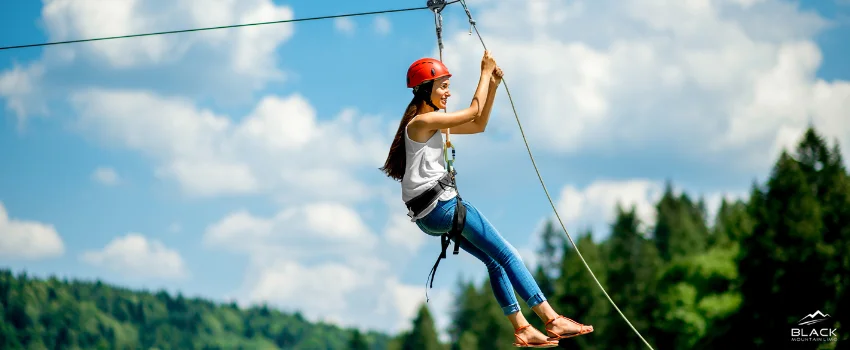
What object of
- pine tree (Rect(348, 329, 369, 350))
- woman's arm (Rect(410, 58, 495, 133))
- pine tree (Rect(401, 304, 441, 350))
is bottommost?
woman's arm (Rect(410, 58, 495, 133))

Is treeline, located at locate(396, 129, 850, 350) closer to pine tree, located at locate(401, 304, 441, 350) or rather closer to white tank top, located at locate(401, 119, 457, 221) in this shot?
pine tree, located at locate(401, 304, 441, 350)

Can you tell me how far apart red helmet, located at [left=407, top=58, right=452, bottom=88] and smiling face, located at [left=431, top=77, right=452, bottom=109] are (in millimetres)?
70

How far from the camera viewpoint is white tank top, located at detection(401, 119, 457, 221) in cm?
1019

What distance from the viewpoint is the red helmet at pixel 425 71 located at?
33.7 ft

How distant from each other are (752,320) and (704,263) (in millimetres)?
12683

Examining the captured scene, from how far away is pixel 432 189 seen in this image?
10.2m

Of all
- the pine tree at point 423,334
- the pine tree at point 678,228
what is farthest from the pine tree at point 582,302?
the pine tree at point 423,334

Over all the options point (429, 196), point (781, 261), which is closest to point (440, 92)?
point (429, 196)

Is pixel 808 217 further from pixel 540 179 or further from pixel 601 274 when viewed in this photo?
pixel 540 179

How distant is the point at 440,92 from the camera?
409 inches

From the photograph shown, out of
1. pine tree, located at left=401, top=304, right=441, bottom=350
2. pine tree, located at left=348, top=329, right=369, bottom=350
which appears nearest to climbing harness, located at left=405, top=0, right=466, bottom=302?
pine tree, located at left=401, top=304, right=441, bottom=350

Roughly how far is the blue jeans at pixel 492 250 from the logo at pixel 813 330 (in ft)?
109

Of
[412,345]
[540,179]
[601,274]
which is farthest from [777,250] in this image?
[412,345]

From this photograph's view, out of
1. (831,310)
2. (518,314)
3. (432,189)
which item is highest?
(831,310)
